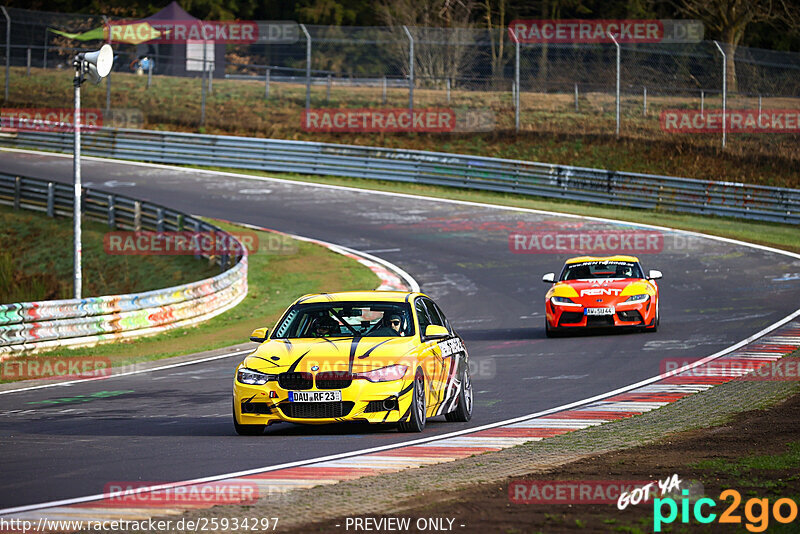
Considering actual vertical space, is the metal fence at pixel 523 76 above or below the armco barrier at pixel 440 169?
above

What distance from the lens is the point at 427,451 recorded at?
9.75 m

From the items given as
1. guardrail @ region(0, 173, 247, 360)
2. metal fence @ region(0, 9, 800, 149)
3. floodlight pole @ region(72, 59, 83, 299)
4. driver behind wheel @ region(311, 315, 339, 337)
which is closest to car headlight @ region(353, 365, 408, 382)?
driver behind wheel @ region(311, 315, 339, 337)

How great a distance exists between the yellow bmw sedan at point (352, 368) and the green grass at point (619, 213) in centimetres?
2082

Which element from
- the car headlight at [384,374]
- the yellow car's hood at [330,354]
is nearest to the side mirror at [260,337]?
the yellow car's hood at [330,354]

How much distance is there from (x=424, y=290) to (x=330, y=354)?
1438 cm

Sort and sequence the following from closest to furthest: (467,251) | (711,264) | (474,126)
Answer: (711,264) < (467,251) < (474,126)

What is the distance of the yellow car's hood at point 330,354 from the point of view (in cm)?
1039

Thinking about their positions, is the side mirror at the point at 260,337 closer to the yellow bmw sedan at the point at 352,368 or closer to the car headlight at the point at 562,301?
the yellow bmw sedan at the point at 352,368

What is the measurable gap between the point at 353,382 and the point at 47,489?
3048mm

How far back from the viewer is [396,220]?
34719 millimetres

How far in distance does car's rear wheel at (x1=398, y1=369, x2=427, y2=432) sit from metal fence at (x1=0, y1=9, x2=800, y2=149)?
1176 inches

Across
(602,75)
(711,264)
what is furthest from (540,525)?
(602,75)

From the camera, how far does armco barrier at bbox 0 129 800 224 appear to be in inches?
1410

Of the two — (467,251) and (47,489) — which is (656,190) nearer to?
(467,251)
